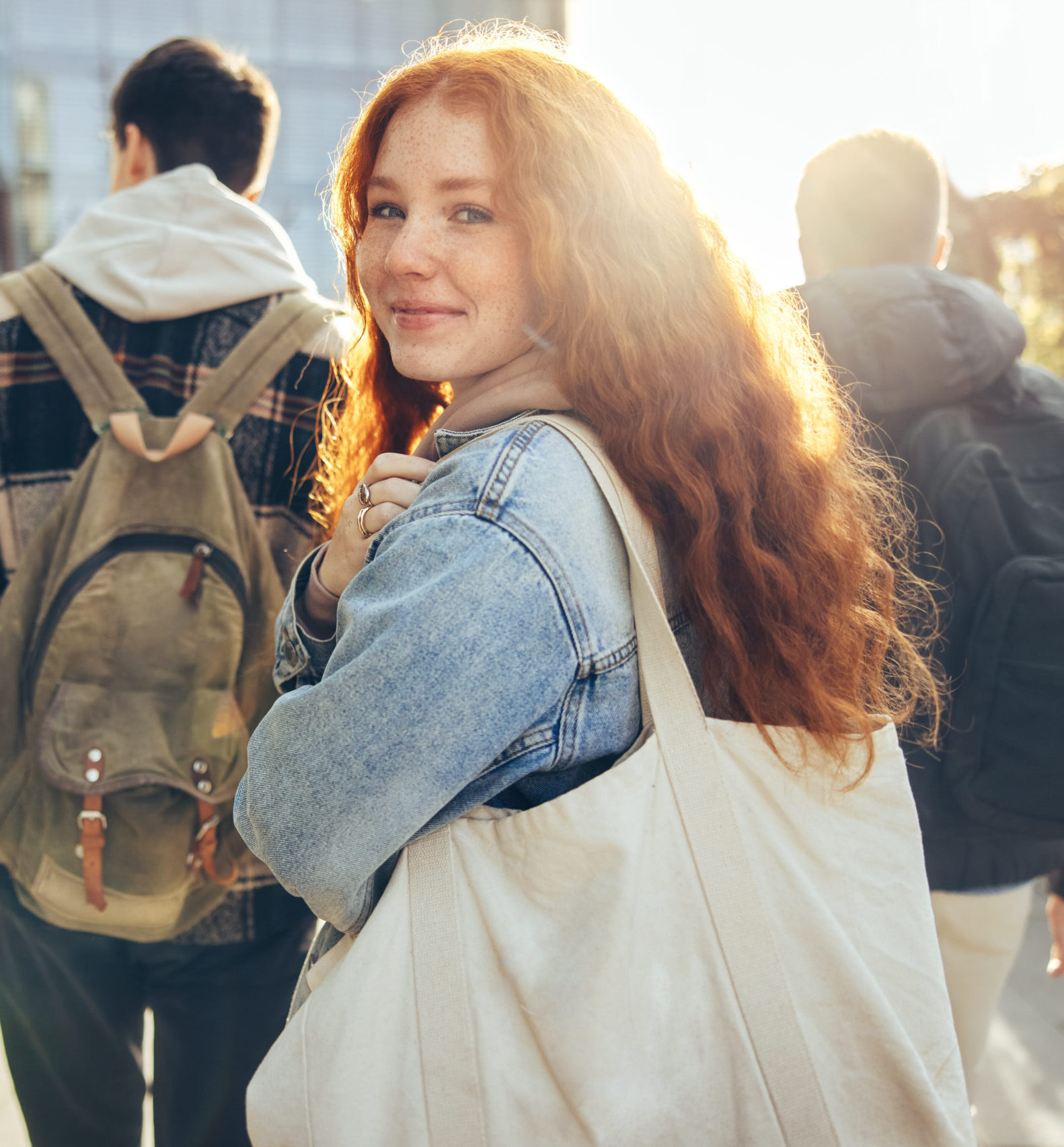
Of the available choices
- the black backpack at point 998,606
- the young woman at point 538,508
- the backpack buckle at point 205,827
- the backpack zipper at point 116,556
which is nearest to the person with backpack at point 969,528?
the black backpack at point 998,606

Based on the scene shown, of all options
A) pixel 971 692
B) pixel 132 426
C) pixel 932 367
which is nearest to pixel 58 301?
pixel 132 426

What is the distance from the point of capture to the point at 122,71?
35.5 ft

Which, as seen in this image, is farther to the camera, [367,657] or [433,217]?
[433,217]

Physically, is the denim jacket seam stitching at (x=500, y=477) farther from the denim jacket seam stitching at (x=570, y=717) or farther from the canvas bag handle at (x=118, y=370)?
the canvas bag handle at (x=118, y=370)

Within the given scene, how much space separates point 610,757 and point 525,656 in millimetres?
227

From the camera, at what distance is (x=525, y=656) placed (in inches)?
38.9

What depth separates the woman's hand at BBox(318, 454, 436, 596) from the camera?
121 cm

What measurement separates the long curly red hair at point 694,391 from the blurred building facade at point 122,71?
33.1 feet

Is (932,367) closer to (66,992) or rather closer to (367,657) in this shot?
(367,657)

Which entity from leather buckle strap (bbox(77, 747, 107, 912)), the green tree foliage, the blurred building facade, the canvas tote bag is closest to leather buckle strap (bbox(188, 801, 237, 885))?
leather buckle strap (bbox(77, 747, 107, 912))

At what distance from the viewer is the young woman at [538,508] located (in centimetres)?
98

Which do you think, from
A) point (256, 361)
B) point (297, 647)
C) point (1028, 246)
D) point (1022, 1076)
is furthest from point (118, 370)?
point (1028, 246)

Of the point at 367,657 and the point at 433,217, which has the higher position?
the point at 433,217

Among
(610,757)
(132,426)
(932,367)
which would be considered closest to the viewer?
(610,757)
